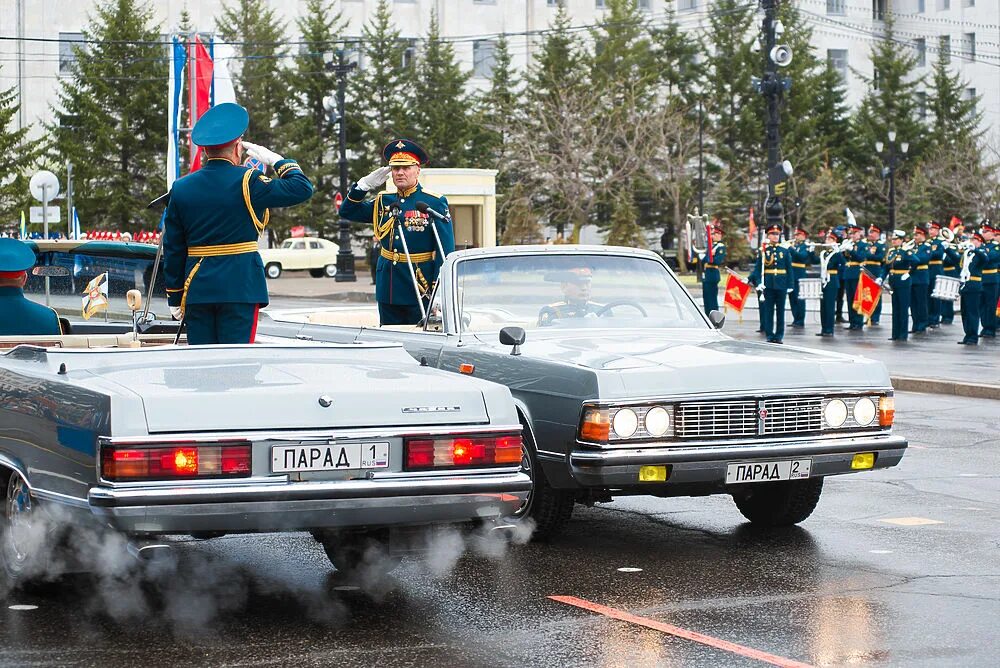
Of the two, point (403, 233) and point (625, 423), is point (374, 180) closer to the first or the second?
point (403, 233)

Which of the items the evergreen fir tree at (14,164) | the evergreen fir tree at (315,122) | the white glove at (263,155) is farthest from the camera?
the evergreen fir tree at (315,122)

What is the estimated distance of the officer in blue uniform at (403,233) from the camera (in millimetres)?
10625

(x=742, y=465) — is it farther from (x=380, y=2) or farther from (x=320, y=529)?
(x=380, y=2)

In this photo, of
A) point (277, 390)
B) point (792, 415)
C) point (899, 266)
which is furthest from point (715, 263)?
point (277, 390)

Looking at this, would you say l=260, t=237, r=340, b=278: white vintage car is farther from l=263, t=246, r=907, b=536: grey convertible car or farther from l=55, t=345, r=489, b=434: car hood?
l=55, t=345, r=489, b=434: car hood

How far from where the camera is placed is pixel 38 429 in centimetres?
609

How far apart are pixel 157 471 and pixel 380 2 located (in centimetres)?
6873

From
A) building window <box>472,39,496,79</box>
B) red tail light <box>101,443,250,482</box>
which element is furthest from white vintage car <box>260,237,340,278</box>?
red tail light <box>101,443,250,482</box>

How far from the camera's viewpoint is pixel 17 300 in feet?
25.6

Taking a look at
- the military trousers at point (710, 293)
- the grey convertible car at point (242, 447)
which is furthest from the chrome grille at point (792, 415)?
the military trousers at point (710, 293)

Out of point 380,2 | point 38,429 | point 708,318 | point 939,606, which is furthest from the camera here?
point 380,2

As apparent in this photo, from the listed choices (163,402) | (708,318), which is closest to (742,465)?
(708,318)

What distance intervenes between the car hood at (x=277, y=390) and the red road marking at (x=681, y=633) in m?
0.99

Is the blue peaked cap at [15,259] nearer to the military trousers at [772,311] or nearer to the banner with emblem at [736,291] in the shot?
the military trousers at [772,311]
